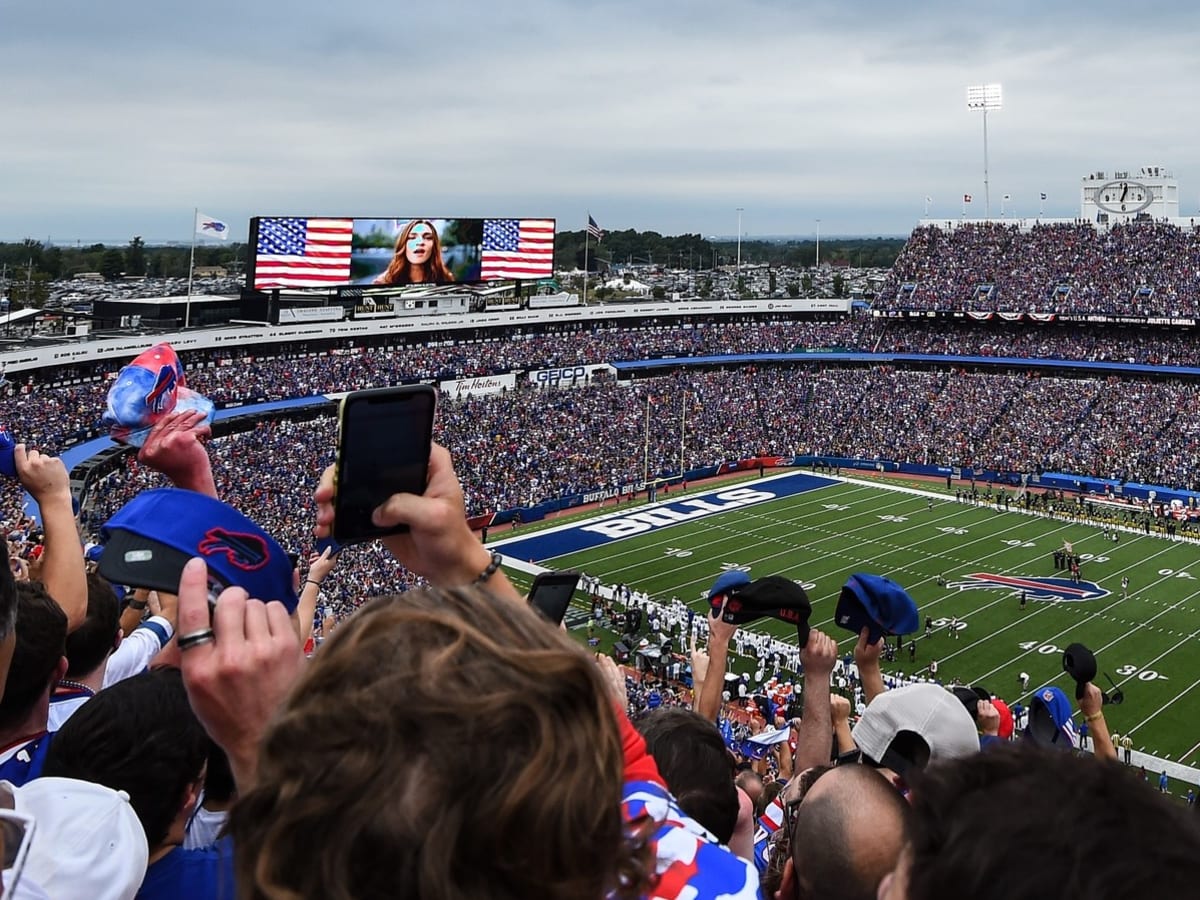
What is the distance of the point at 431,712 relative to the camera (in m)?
1.40

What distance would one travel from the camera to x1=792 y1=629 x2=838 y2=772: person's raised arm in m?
5.09

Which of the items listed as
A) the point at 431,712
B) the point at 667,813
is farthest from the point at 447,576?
the point at 431,712

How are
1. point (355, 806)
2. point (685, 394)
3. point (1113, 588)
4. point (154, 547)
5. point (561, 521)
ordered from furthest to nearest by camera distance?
1. point (685, 394)
2. point (561, 521)
3. point (1113, 588)
4. point (154, 547)
5. point (355, 806)

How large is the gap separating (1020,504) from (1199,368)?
17857 mm

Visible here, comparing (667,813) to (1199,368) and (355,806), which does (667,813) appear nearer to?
(355,806)

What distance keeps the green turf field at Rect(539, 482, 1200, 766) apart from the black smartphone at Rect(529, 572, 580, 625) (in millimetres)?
19999

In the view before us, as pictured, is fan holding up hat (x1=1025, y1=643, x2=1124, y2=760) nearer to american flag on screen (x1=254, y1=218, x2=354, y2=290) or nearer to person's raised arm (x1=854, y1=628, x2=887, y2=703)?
person's raised arm (x1=854, y1=628, x2=887, y2=703)

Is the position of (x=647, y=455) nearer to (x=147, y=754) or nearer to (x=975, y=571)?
(x=975, y=571)

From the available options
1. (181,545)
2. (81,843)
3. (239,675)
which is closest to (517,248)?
(181,545)

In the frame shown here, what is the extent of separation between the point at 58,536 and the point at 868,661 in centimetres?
427

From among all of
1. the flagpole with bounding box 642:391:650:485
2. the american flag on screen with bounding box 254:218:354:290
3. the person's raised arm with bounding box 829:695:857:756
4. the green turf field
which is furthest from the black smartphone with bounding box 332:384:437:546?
the american flag on screen with bounding box 254:218:354:290

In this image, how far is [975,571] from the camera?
32.9m

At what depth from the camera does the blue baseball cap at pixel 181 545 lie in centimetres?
246

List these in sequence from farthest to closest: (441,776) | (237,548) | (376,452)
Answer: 1. (376,452)
2. (237,548)
3. (441,776)
